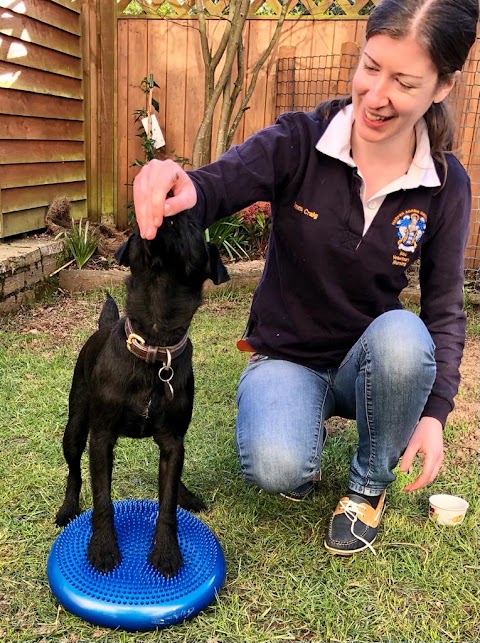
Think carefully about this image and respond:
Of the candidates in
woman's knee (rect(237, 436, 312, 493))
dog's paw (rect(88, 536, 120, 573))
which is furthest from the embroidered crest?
dog's paw (rect(88, 536, 120, 573))

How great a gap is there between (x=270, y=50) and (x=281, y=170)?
4120mm

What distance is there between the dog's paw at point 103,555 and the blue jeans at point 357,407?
0.56m

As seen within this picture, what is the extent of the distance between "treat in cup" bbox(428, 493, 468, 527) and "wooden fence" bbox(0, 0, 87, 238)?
4182 millimetres

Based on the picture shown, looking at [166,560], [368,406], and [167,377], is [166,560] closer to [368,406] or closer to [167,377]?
[167,377]

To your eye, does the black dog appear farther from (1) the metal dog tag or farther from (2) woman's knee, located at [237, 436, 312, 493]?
(2) woman's knee, located at [237, 436, 312, 493]

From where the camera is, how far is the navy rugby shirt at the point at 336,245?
2281 millimetres

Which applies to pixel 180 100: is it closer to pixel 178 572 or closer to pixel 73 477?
pixel 73 477

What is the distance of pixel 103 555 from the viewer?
78.3 inches

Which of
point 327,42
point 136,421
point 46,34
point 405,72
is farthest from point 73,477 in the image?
point 327,42

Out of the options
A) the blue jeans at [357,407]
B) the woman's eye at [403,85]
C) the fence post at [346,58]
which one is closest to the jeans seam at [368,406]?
the blue jeans at [357,407]

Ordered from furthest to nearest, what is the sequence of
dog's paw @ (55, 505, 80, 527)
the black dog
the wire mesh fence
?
the wire mesh fence
dog's paw @ (55, 505, 80, 527)
the black dog

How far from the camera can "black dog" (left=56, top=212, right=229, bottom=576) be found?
1914mm

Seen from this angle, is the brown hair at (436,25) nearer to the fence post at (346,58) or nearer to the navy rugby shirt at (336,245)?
the navy rugby shirt at (336,245)

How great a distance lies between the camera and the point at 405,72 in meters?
1.99
